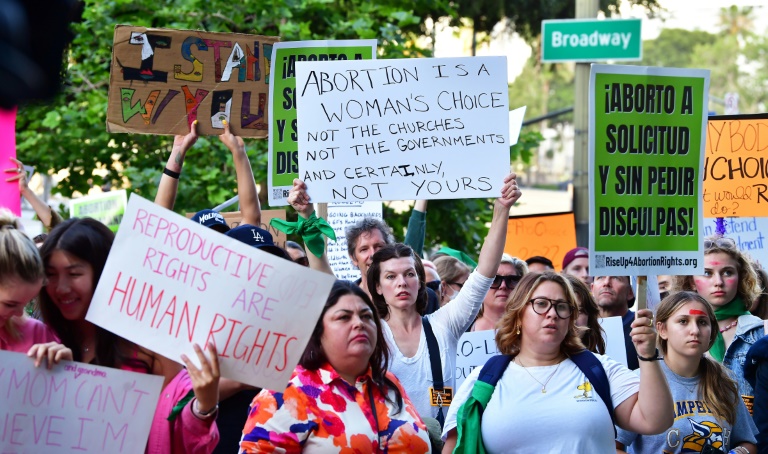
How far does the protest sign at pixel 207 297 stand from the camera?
3.31 m

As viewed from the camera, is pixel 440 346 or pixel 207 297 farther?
pixel 440 346

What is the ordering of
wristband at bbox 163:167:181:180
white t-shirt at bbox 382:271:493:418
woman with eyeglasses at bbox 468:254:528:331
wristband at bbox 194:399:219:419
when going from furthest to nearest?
woman with eyeglasses at bbox 468:254:528:331 < wristband at bbox 163:167:181:180 < white t-shirt at bbox 382:271:493:418 < wristband at bbox 194:399:219:419

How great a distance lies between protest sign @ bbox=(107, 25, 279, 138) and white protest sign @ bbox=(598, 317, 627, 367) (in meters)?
2.07

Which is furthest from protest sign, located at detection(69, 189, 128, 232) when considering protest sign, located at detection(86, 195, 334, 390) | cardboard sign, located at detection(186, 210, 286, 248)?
protest sign, located at detection(86, 195, 334, 390)

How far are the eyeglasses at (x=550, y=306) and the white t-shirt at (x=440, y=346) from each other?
554mm

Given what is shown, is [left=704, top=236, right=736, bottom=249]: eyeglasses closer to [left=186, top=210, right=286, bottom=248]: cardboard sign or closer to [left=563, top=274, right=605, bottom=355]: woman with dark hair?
[left=563, top=274, right=605, bottom=355]: woman with dark hair


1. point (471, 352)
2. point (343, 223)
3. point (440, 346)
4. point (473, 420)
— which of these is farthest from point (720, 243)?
point (343, 223)

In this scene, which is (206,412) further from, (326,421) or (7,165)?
(7,165)

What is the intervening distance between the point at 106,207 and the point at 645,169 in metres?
5.33

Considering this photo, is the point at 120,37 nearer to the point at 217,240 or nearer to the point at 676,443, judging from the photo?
the point at 217,240

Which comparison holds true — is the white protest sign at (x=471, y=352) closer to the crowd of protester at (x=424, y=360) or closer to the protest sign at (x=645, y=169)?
the crowd of protester at (x=424, y=360)

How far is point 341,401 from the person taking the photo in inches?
145

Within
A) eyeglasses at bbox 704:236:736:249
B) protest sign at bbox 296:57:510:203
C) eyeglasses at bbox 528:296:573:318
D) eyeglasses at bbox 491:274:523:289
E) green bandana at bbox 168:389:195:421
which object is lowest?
green bandana at bbox 168:389:195:421

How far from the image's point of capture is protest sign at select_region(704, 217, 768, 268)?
7.46m
